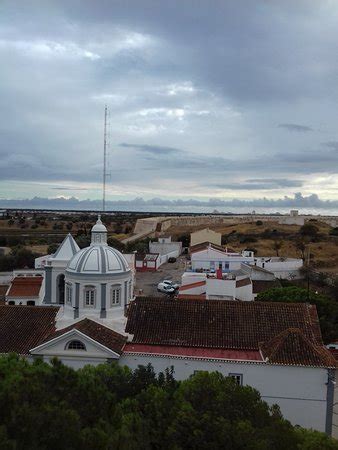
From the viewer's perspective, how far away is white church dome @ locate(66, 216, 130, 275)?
2234 cm

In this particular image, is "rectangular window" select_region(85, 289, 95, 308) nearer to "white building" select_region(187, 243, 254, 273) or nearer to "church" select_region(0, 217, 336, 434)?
"church" select_region(0, 217, 336, 434)

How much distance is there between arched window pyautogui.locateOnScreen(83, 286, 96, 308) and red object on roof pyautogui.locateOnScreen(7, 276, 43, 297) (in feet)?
50.8

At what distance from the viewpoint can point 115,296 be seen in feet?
74.0

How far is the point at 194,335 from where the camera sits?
21.0 meters

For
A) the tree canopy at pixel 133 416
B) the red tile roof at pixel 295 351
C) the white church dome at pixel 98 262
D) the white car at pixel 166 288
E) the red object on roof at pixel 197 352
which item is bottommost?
the white car at pixel 166 288

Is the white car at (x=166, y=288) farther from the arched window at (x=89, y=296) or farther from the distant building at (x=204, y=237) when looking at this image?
the distant building at (x=204, y=237)

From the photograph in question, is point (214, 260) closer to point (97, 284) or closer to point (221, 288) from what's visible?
point (221, 288)

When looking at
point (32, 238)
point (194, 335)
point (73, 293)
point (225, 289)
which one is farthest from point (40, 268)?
point (32, 238)

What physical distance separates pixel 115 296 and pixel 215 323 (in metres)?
4.78

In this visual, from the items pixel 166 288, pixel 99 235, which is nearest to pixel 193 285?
pixel 166 288

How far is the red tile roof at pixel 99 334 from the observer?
65.8 ft

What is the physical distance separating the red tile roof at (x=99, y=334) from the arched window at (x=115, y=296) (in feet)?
4.42

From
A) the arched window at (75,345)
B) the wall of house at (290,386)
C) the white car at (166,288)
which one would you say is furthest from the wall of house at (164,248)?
the wall of house at (290,386)

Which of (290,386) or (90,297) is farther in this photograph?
(90,297)
